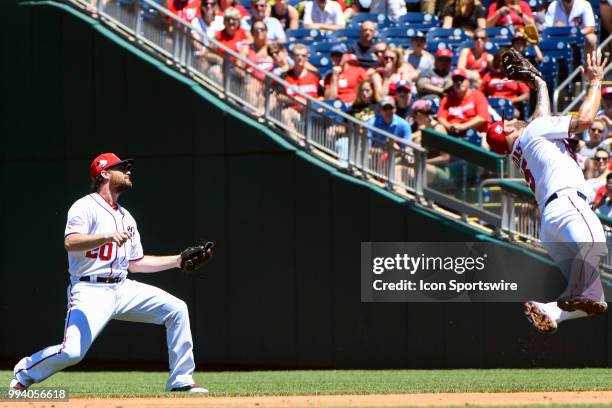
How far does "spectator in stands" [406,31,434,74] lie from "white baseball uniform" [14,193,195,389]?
6465mm

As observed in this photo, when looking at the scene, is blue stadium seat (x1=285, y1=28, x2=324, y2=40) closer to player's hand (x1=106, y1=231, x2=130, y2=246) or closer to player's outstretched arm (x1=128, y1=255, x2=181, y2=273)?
player's outstretched arm (x1=128, y1=255, x2=181, y2=273)

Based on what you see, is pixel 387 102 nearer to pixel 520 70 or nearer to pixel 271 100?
pixel 271 100

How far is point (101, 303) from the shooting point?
9.29m

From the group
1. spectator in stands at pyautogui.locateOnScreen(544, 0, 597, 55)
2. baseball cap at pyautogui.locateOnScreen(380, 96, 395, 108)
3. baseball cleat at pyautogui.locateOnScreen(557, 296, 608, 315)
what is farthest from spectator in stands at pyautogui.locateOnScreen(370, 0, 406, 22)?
baseball cleat at pyautogui.locateOnScreen(557, 296, 608, 315)

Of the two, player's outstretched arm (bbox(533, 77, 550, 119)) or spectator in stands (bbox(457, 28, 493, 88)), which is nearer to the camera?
player's outstretched arm (bbox(533, 77, 550, 119))

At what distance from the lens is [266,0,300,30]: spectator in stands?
1686 cm

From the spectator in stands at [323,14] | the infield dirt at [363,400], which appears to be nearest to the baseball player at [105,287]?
the infield dirt at [363,400]

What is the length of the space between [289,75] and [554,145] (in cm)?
677

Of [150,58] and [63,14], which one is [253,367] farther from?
[63,14]

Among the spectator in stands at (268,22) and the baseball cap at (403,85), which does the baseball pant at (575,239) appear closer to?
the baseball cap at (403,85)

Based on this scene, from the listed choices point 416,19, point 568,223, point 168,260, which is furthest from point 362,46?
point 568,223

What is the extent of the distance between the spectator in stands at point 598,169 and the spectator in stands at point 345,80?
3092 millimetres

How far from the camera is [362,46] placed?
1582 cm

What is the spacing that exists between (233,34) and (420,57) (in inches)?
91.3
